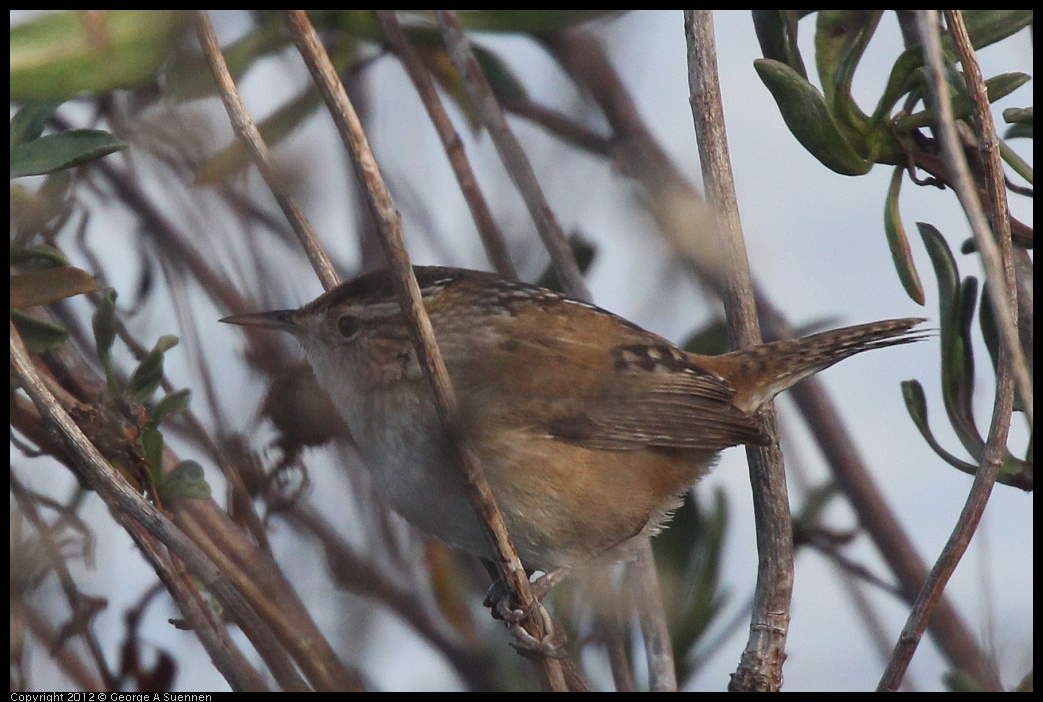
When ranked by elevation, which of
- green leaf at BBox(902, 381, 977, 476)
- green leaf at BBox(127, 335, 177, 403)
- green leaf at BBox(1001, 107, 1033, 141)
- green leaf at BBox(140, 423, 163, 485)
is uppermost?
green leaf at BBox(127, 335, 177, 403)

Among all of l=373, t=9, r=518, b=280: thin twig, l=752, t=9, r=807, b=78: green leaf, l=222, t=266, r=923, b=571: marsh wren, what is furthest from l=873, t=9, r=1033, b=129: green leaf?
l=373, t=9, r=518, b=280: thin twig

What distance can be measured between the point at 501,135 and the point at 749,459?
1088 millimetres

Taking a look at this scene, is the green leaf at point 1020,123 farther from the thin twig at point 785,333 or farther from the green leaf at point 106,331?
the green leaf at point 106,331

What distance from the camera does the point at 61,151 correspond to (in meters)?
2.06

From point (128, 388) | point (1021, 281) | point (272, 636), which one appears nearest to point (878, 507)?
point (1021, 281)

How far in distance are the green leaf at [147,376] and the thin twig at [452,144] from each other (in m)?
0.95

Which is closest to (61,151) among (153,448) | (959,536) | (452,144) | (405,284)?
(153,448)

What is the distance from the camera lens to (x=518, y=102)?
323 cm

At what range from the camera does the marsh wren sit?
2.62 metres

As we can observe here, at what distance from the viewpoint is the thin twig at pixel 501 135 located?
Answer: 2723 mm

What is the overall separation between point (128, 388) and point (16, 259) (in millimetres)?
388

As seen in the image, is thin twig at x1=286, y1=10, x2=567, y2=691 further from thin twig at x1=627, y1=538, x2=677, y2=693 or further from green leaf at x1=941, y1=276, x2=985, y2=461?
green leaf at x1=941, y1=276, x2=985, y2=461

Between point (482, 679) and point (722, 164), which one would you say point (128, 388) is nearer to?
point (482, 679)

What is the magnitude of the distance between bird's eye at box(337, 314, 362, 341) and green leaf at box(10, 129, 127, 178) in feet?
3.04
